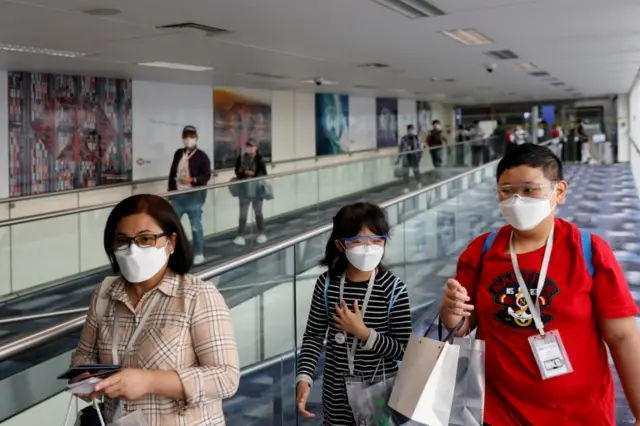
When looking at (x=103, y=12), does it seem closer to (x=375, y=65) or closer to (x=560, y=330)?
(x=560, y=330)

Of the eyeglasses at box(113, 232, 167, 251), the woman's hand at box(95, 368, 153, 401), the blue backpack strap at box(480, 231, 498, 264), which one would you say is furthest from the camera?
the blue backpack strap at box(480, 231, 498, 264)

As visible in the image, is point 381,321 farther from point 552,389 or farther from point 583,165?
point 583,165

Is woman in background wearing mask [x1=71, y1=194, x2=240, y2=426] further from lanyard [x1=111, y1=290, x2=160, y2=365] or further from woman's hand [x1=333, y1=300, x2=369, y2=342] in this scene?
woman's hand [x1=333, y1=300, x2=369, y2=342]

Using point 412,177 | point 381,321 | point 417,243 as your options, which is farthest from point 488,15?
point 412,177

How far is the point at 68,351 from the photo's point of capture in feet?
8.90

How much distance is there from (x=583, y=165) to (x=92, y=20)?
2244 centimetres

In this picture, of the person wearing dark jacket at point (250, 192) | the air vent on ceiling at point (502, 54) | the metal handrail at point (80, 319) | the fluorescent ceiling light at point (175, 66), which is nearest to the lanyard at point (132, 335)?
the metal handrail at point (80, 319)

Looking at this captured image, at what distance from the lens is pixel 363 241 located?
2.50 m

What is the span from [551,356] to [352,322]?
2.29 ft

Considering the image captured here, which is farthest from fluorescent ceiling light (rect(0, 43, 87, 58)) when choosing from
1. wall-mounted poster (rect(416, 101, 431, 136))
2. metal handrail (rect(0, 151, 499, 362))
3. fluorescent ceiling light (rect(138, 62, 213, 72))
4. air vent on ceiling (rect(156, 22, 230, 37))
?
wall-mounted poster (rect(416, 101, 431, 136))

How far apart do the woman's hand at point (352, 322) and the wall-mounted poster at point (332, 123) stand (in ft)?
55.0

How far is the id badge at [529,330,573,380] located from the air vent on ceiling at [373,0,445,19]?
4708 millimetres

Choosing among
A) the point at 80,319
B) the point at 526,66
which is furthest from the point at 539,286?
the point at 526,66

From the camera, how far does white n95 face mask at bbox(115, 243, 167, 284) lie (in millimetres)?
1951
